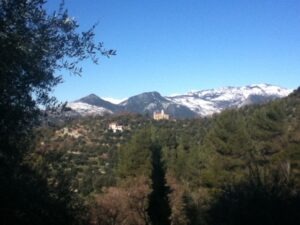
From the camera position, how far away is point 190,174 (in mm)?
50469

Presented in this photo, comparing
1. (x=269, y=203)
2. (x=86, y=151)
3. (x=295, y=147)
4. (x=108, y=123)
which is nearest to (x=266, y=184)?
(x=269, y=203)

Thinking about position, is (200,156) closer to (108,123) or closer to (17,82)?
(17,82)

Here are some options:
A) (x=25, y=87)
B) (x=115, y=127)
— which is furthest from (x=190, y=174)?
(x=115, y=127)

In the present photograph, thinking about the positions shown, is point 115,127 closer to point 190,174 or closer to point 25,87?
point 190,174

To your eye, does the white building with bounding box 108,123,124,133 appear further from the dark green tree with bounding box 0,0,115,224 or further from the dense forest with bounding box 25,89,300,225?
the dark green tree with bounding box 0,0,115,224

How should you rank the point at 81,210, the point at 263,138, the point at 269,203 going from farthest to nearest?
the point at 263,138 → the point at 269,203 → the point at 81,210

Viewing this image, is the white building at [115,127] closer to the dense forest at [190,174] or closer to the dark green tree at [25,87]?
the dense forest at [190,174]

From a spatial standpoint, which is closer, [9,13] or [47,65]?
[9,13]

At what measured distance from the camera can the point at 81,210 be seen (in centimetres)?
895

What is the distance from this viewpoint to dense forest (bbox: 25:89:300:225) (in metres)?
10.5

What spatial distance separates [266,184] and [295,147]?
2729 centimetres

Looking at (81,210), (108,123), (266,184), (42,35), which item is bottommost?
(81,210)

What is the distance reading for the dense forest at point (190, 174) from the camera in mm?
10547

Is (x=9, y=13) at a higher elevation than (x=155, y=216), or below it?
higher
